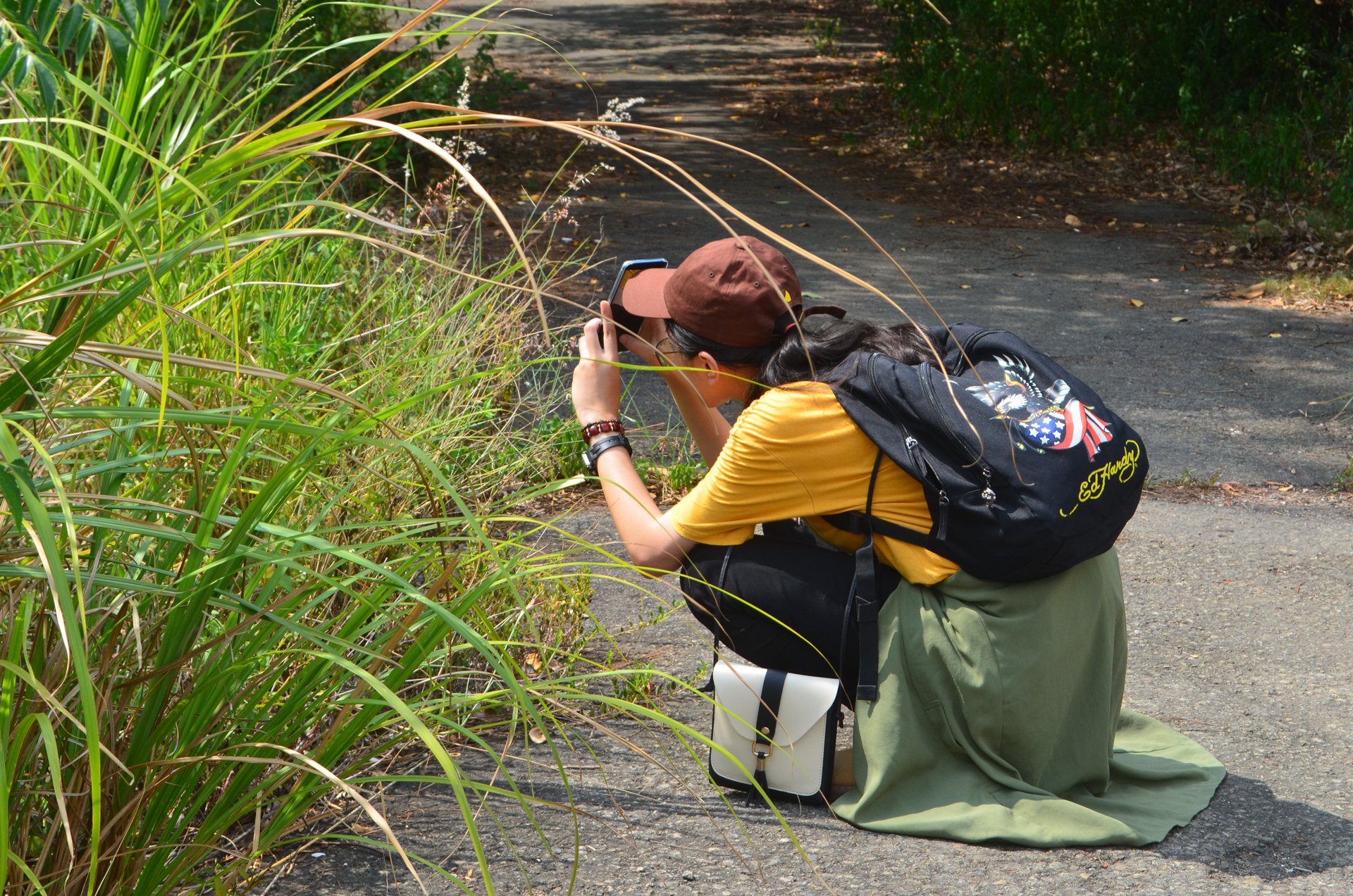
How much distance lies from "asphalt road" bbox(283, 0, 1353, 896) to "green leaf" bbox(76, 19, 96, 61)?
1.15 meters

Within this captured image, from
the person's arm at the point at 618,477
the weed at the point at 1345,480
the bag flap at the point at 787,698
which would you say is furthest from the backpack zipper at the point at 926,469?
the weed at the point at 1345,480

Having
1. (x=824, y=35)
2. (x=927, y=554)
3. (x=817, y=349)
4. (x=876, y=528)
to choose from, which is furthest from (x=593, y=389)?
(x=824, y=35)

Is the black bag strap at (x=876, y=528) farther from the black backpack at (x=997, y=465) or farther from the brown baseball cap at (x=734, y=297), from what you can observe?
the brown baseball cap at (x=734, y=297)

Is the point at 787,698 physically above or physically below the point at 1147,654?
above

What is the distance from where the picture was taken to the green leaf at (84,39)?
5.36 feet

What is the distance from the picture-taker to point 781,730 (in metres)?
2.34

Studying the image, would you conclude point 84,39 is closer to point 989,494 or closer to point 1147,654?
point 989,494

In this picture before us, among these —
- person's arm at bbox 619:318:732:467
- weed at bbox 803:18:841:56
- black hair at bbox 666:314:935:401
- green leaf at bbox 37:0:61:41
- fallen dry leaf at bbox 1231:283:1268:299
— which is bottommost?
fallen dry leaf at bbox 1231:283:1268:299

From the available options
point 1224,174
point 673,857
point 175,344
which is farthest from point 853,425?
point 1224,174

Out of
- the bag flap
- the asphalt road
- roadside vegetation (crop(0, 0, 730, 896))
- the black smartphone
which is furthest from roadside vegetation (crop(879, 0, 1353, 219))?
roadside vegetation (crop(0, 0, 730, 896))

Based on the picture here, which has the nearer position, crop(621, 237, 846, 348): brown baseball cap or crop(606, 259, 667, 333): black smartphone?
crop(621, 237, 846, 348): brown baseball cap

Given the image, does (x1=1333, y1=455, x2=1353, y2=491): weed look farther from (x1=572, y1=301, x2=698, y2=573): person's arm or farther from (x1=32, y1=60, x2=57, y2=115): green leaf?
(x1=32, y1=60, x2=57, y2=115): green leaf

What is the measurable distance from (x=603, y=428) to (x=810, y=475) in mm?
529

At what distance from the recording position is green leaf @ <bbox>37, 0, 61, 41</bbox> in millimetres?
1586
